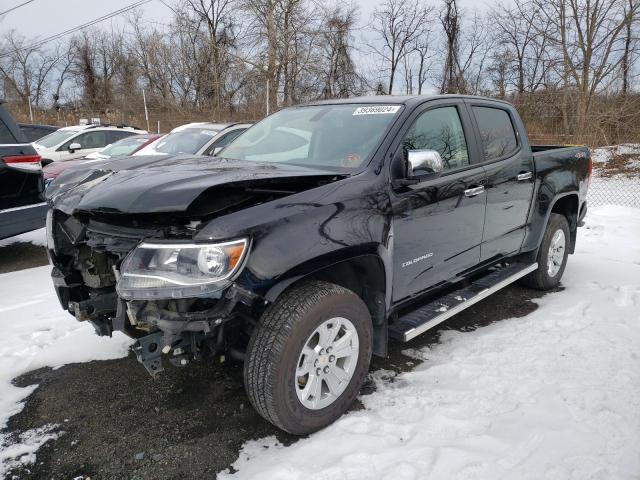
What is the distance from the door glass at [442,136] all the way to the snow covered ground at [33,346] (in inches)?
104

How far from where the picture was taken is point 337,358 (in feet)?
9.09

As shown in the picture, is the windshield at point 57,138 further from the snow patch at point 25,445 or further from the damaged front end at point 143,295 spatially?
the snow patch at point 25,445

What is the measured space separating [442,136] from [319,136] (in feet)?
2.91

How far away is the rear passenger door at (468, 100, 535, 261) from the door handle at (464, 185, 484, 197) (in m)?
0.11

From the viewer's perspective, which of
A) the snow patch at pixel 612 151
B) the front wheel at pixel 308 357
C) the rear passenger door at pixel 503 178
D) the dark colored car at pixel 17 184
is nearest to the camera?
the front wheel at pixel 308 357

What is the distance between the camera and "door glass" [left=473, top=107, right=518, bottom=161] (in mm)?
3934

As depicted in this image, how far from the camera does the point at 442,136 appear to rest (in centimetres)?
354

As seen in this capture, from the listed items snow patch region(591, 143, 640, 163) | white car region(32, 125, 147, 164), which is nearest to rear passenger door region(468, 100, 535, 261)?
snow patch region(591, 143, 640, 163)

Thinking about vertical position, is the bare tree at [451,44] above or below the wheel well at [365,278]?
above

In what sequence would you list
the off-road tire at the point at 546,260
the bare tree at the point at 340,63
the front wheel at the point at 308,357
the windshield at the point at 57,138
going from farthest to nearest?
the bare tree at the point at 340,63 → the windshield at the point at 57,138 → the off-road tire at the point at 546,260 → the front wheel at the point at 308,357

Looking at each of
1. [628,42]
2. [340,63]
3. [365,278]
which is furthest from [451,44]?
[365,278]

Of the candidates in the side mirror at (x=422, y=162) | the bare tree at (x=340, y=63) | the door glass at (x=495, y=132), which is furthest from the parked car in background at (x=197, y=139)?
the bare tree at (x=340, y=63)

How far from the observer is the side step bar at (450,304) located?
317cm

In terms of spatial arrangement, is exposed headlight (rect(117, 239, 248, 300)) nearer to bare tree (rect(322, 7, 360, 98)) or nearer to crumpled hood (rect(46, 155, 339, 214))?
crumpled hood (rect(46, 155, 339, 214))
